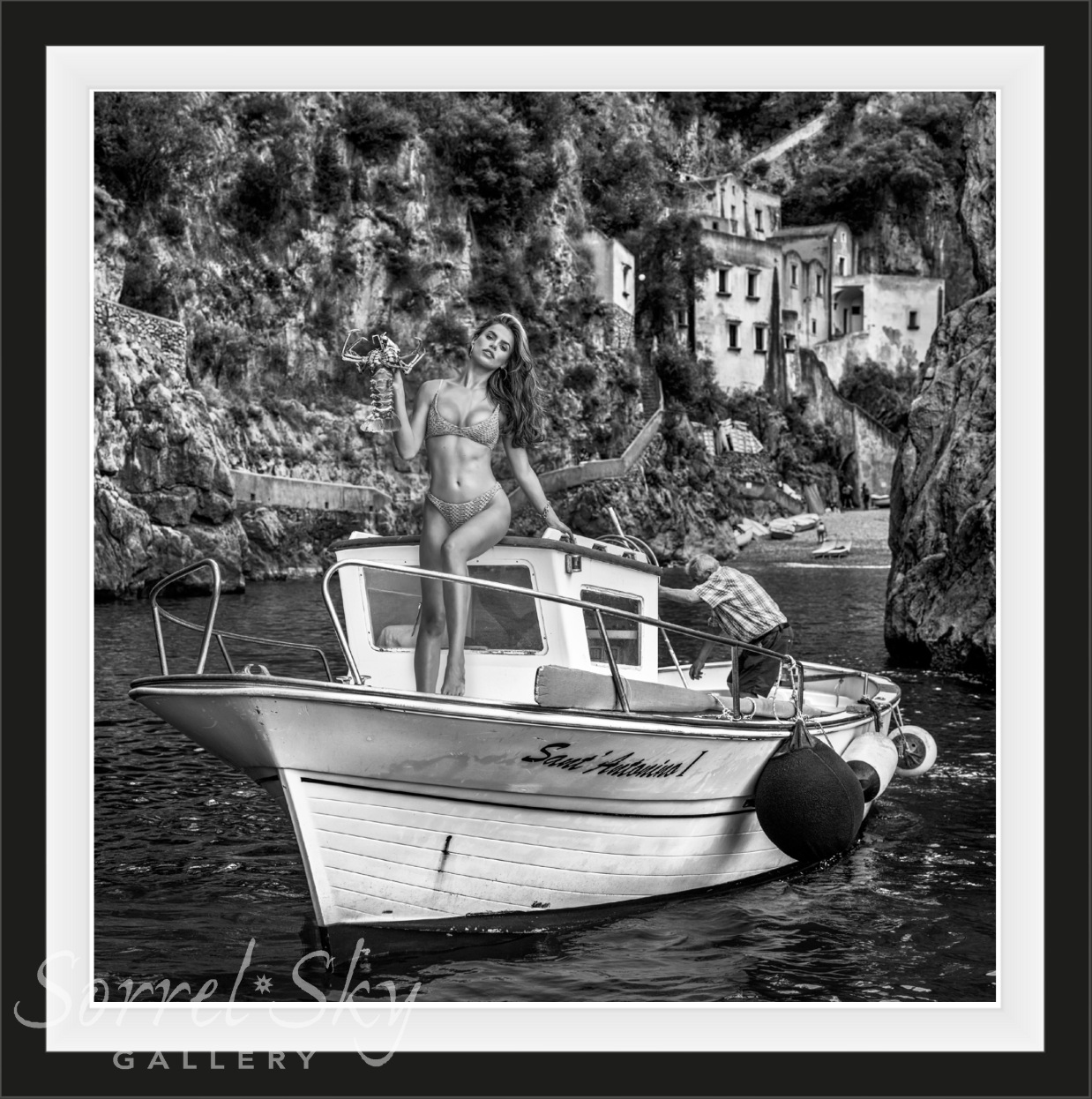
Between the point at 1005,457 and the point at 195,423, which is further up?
the point at 195,423

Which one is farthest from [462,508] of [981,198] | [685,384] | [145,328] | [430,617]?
[685,384]

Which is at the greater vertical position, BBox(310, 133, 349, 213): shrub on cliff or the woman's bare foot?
BBox(310, 133, 349, 213): shrub on cliff

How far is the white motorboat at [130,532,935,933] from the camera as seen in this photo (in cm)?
654

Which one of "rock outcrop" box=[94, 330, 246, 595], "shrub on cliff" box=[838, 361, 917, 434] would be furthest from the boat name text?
"shrub on cliff" box=[838, 361, 917, 434]

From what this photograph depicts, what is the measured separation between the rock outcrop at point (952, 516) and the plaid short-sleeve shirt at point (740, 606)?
9290 mm

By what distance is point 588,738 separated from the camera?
7.01 m

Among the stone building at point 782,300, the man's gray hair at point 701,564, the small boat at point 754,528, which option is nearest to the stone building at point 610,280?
the stone building at point 782,300

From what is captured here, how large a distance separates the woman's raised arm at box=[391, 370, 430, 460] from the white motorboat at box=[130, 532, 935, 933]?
727mm

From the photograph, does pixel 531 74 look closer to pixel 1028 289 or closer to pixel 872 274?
pixel 1028 289

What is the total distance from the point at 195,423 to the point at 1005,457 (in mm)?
33742

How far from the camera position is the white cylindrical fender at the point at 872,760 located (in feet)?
31.1

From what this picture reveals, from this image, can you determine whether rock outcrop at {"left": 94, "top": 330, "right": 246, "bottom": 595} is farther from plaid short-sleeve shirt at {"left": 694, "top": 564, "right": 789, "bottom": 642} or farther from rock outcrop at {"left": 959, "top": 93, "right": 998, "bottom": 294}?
plaid short-sleeve shirt at {"left": 694, "top": 564, "right": 789, "bottom": 642}

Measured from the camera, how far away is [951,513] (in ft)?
60.6

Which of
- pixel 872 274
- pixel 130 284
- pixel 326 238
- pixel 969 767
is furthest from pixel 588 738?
pixel 872 274
